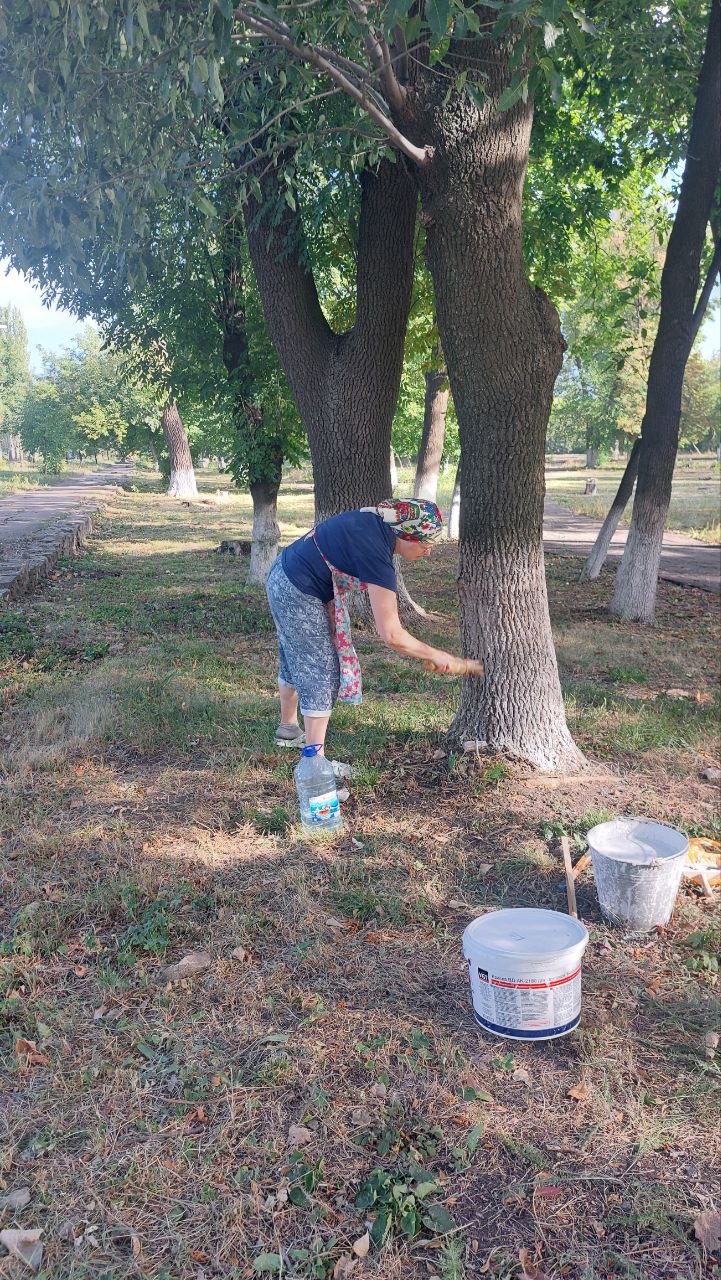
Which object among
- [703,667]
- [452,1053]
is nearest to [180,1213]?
[452,1053]

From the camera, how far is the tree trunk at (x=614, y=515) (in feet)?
33.9

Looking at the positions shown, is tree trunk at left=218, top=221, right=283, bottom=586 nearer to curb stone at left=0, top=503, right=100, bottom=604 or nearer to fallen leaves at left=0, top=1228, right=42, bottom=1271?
curb stone at left=0, top=503, right=100, bottom=604

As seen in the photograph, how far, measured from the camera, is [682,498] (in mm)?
31547

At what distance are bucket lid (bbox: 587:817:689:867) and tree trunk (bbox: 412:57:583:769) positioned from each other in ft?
3.74

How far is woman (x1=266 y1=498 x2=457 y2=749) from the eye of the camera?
13.2 ft

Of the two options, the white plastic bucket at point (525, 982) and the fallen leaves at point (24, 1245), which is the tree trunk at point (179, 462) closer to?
the white plastic bucket at point (525, 982)

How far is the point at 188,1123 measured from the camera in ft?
8.13

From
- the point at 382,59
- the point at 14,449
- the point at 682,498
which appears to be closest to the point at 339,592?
the point at 382,59

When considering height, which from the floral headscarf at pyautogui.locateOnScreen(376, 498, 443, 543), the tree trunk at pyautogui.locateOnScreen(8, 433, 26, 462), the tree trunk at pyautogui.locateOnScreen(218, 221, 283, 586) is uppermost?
the tree trunk at pyautogui.locateOnScreen(218, 221, 283, 586)

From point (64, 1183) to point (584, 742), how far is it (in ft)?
12.1

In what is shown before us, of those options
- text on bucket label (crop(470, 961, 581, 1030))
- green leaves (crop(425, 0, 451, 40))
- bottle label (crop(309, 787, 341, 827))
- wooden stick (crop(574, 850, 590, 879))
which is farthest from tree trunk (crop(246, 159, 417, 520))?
text on bucket label (crop(470, 961, 581, 1030))

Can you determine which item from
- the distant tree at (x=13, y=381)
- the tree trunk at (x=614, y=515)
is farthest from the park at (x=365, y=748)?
the distant tree at (x=13, y=381)

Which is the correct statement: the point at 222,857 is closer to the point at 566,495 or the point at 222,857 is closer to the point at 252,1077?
the point at 252,1077

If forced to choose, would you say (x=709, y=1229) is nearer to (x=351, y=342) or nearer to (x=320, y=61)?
(x=320, y=61)
